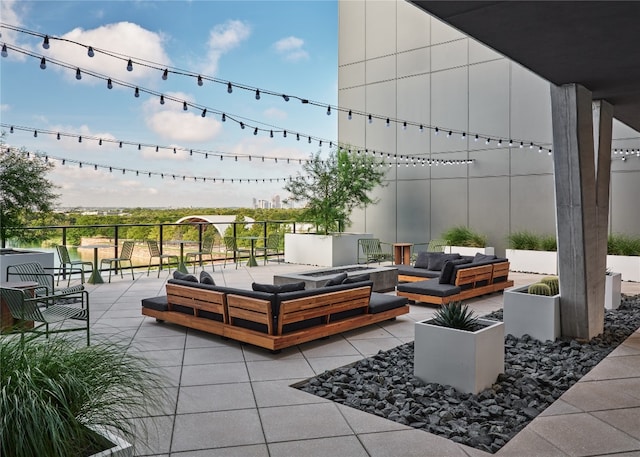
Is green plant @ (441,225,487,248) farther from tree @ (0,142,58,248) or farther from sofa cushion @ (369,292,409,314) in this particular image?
tree @ (0,142,58,248)

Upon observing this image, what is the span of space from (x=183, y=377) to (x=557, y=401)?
3.25m

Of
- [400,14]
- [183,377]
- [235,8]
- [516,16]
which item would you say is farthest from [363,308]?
[235,8]

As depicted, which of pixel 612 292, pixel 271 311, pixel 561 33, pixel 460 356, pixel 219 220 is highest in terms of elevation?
pixel 561 33

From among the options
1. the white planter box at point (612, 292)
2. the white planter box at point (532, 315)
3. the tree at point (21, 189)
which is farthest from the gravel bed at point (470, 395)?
the tree at point (21, 189)

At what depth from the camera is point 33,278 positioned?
8.20 meters

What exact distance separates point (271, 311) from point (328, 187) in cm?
985

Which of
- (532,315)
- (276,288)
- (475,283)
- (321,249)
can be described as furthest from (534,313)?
(321,249)

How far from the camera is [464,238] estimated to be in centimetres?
1451

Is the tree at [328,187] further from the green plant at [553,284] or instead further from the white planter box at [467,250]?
the green plant at [553,284]

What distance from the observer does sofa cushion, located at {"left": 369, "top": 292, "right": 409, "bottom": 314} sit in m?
6.92

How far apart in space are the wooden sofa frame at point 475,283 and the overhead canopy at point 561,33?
11.9 ft

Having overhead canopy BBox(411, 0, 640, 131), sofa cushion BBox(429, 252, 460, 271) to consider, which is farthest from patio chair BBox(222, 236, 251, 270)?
overhead canopy BBox(411, 0, 640, 131)

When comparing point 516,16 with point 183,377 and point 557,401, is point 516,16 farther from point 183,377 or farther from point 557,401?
point 183,377

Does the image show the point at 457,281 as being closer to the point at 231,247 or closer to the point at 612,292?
the point at 612,292
